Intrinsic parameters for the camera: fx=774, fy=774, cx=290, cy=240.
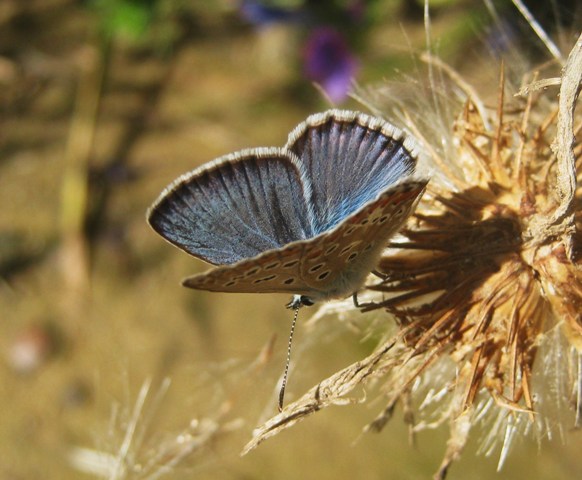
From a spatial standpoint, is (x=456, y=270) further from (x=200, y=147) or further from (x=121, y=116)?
(x=121, y=116)

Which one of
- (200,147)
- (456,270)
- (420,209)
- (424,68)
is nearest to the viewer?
(456,270)

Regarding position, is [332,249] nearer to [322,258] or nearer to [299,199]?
[322,258]

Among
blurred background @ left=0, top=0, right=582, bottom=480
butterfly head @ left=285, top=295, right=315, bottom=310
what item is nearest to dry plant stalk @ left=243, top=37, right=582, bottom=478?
butterfly head @ left=285, top=295, right=315, bottom=310

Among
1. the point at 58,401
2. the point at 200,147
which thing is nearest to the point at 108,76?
the point at 200,147

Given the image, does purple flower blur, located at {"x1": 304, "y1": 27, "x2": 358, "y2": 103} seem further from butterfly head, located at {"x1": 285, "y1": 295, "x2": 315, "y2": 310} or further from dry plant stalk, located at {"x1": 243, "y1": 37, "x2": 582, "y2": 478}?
butterfly head, located at {"x1": 285, "y1": 295, "x2": 315, "y2": 310}

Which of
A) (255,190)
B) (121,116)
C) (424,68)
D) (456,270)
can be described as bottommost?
(456,270)

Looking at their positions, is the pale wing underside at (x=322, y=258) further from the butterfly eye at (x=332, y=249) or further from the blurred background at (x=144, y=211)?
the blurred background at (x=144, y=211)
